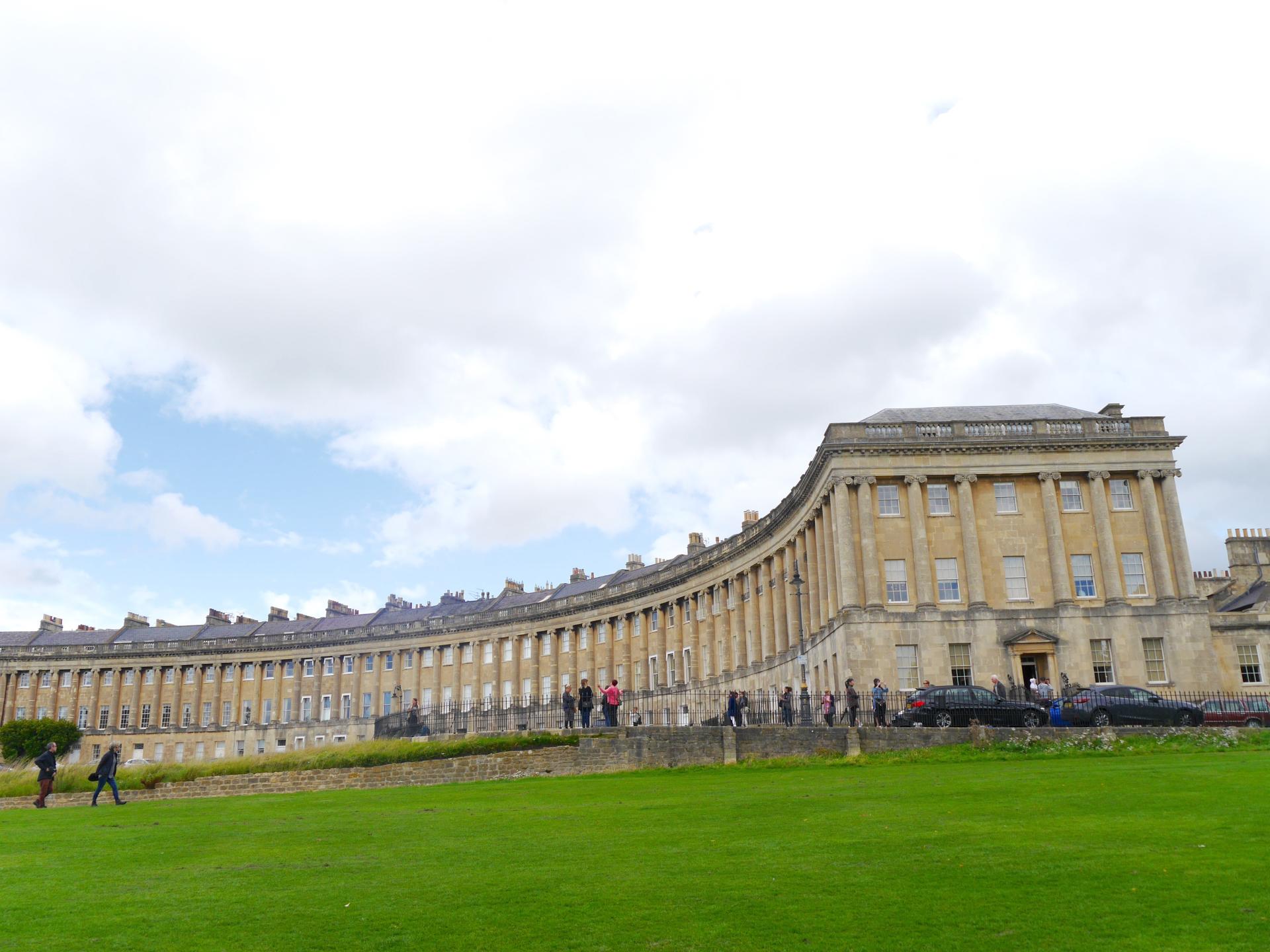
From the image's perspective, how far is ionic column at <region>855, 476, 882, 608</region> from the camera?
4609cm

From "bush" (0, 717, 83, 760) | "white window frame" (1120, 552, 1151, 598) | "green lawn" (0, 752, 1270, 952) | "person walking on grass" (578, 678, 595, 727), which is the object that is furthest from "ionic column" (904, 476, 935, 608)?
"bush" (0, 717, 83, 760)

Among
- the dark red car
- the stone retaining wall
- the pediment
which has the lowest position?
the stone retaining wall

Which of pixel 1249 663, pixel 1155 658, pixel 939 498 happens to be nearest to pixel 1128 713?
pixel 1155 658

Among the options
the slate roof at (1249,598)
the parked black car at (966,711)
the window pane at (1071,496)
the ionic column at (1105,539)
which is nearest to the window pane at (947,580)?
the window pane at (1071,496)

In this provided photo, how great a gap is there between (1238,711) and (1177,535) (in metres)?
14.2

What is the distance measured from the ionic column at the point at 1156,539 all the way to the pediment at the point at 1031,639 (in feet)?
18.6

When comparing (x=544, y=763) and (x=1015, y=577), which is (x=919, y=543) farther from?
(x=544, y=763)

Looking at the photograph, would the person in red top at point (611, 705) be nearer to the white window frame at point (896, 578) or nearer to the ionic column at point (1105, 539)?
the white window frame at point (896, 578)

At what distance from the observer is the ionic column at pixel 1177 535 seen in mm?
47031

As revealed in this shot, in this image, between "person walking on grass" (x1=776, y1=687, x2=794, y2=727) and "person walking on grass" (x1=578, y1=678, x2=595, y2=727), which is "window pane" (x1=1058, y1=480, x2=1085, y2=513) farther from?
"person walking on grass" (x1=578, y1=678, x2=595, y2=727)

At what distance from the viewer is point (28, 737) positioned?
83000mm

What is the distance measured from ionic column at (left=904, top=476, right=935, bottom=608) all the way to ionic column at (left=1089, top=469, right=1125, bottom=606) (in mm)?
7699

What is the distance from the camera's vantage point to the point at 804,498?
5431cm

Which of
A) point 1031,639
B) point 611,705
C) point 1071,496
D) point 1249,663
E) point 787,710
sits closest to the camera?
point 787,710
